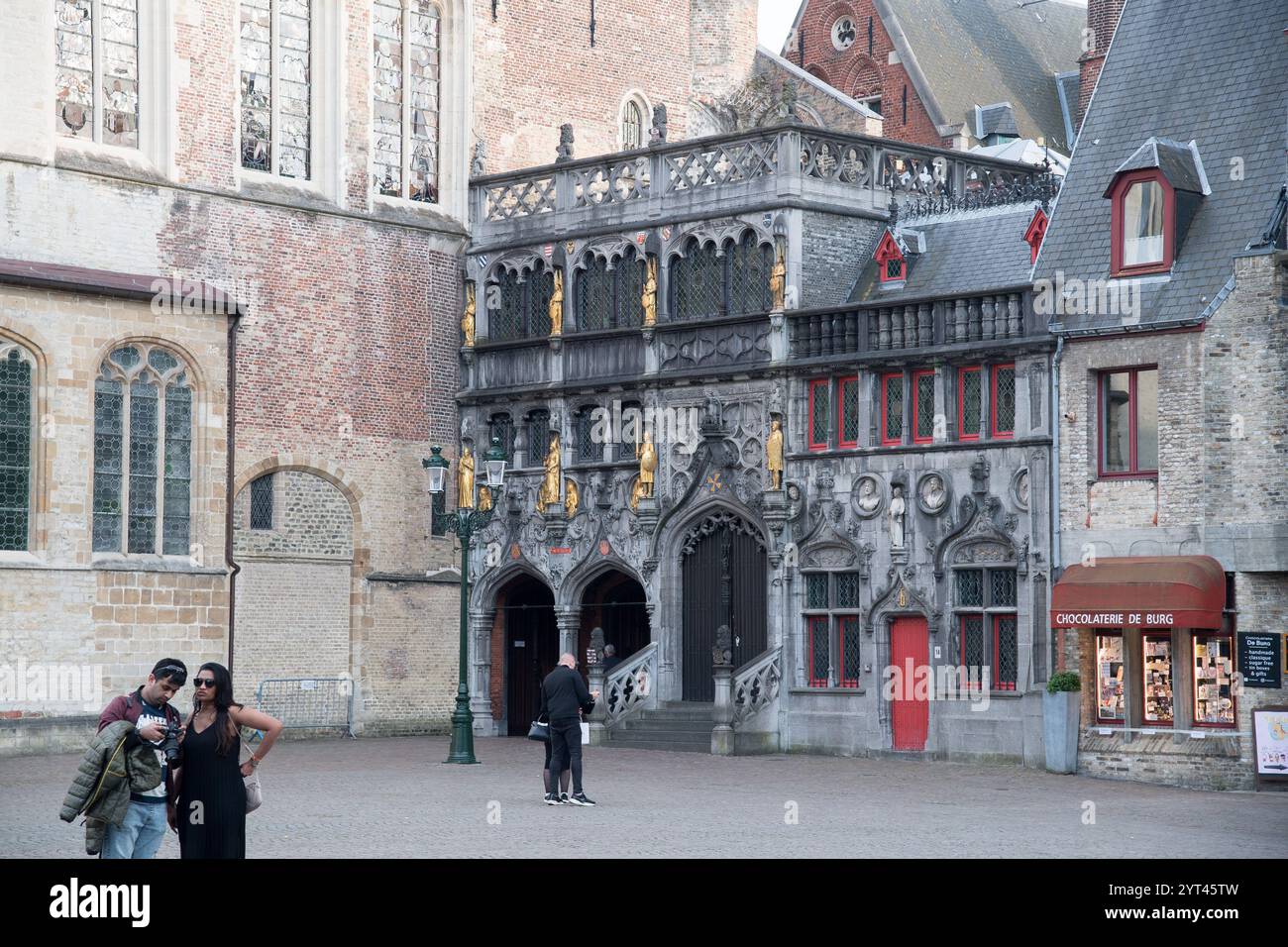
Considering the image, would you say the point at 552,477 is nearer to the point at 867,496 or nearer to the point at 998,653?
the point at 867,496

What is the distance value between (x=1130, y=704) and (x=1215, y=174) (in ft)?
24.2

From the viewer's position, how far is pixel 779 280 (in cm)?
3622

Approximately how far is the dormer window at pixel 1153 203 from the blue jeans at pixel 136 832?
66.9 ft

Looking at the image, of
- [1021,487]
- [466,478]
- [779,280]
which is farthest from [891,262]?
[466,478]

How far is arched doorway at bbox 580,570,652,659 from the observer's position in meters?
39.5

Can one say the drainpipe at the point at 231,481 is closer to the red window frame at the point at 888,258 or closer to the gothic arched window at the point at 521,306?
the gothic arched window at the point at 521,306

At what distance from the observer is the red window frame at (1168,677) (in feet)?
101

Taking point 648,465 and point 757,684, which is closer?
point 757,684

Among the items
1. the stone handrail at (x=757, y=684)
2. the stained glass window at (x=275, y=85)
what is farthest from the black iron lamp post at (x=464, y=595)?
the stained glass window at (x=275, y=85)

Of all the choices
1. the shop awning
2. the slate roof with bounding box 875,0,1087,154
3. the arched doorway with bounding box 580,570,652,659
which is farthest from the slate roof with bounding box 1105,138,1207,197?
the slate roof with bounding box 875,0,1087,154

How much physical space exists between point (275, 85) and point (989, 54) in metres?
23.2

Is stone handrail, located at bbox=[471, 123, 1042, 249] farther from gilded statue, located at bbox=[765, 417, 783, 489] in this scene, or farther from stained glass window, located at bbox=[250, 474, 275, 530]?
stained glass window, located at bbox=[250, 474, 275, 530]
